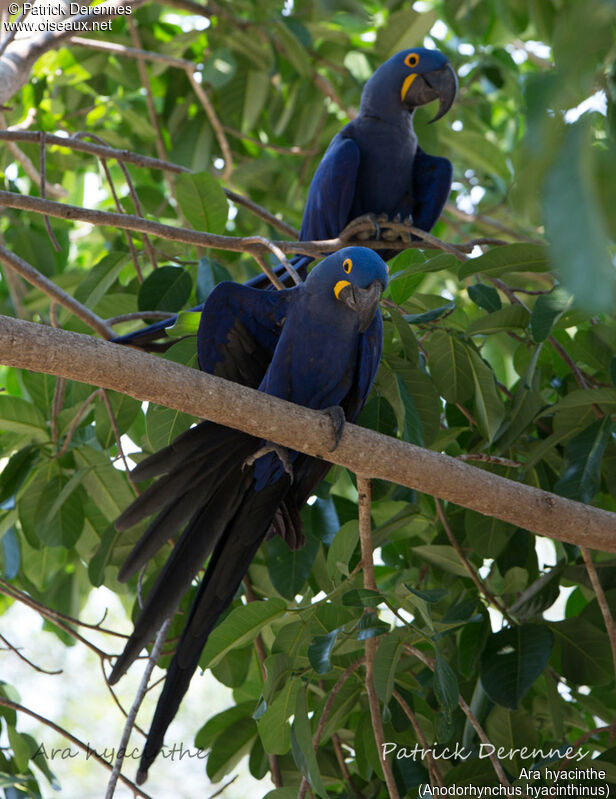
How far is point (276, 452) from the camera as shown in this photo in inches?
70.6

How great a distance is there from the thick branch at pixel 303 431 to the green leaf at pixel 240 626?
387 mm

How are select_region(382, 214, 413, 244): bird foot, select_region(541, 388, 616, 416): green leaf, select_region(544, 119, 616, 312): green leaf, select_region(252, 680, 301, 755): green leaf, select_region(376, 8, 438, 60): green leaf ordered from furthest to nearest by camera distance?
select_region(376, 8, 438, 60): green leaf < select_region(382, 214, 413, 244): bird foot < select_region(541, 388, 616, 416): green leaf < select_region(252, 680, 301, 755): green leaf < select_region(544, 119, 616, 312): green leaf

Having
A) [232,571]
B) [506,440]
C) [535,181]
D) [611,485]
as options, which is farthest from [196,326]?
[535,181]

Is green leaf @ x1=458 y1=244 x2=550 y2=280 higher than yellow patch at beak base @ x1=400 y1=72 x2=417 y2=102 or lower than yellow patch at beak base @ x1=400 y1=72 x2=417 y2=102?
lower

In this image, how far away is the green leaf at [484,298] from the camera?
185 cm

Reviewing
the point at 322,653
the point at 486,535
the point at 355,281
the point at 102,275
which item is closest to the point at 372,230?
the point at 355,281

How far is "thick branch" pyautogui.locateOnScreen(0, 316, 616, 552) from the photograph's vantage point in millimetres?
1236

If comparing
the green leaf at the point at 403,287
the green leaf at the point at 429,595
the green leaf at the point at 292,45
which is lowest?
the green leaf at the point at 429,595

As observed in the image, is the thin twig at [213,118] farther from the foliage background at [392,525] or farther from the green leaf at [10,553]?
the green leaf at [10,553]

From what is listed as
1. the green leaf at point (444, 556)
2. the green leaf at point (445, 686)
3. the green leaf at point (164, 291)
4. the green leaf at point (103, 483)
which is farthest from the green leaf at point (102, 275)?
the green leaf at point (445, 686)

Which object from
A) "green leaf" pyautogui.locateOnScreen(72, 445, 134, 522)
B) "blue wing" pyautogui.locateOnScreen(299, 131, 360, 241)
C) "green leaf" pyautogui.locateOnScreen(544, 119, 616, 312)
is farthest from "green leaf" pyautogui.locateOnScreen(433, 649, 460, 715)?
"blue wing" pyautogui.locateOnScreen(299, 131, 360, 241)

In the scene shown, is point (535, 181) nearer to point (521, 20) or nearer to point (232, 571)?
point (232, 571)

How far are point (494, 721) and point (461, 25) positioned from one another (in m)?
2.52

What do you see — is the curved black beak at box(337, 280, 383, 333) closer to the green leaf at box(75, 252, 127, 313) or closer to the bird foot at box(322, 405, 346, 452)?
the bird foot at box(322, 405, 346, 452)
